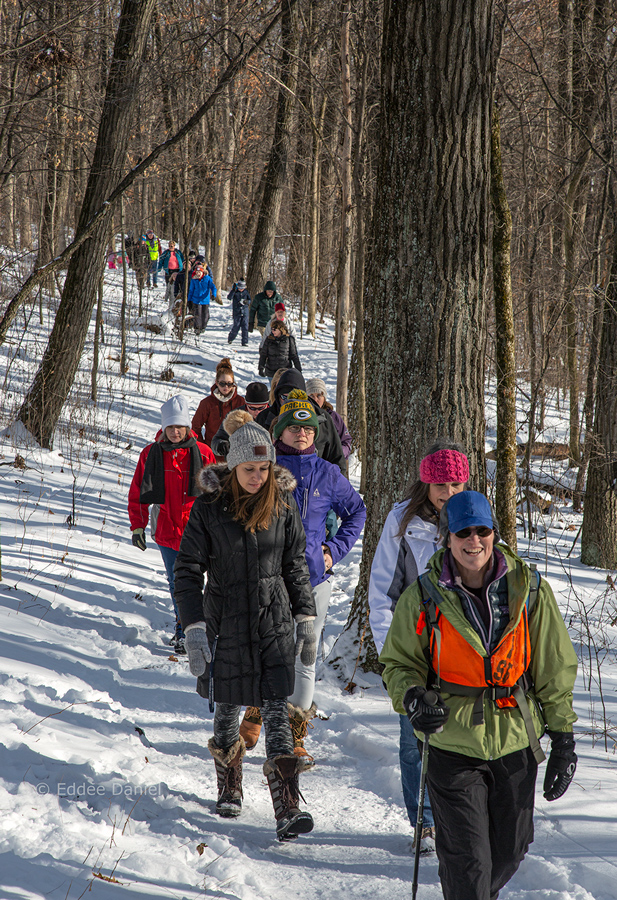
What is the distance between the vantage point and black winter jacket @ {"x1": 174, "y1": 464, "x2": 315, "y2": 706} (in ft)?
11.3

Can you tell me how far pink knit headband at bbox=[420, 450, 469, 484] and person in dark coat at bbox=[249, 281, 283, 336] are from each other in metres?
15.7

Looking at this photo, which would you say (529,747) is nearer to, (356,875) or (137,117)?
(356,875)

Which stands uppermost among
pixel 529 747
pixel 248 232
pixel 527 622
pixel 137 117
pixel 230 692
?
pixel 248 232

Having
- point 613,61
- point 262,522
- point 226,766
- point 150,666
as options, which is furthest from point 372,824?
point 613,61

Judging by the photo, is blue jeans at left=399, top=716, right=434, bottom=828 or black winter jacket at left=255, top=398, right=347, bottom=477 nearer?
blue jeans at left=399, top=716, right=434, bottom=828

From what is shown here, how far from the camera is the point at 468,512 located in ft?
8.21

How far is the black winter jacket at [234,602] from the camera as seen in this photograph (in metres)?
3.45

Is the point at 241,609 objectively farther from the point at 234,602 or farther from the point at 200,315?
the point at 200,315

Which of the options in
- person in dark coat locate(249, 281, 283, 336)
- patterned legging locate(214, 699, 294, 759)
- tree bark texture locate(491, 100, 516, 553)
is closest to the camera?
patterned legging locate(214, 699, 294, 759)

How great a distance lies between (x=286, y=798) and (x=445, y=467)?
1720 mm

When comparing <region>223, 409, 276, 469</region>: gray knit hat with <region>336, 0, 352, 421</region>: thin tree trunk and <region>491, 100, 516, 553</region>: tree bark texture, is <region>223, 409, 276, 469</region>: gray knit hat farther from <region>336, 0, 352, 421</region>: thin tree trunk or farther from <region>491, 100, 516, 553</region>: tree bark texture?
<region>336, 0, 352, 421</region>: thin tree trunk

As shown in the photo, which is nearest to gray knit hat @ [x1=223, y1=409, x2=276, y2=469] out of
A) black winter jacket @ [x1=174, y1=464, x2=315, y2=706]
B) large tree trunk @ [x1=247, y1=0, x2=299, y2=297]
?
black winter jacket @ [x1=174, y1=464, x2=315, y2=706]

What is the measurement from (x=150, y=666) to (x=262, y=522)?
8.36ft

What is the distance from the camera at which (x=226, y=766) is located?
3598 millimetres
